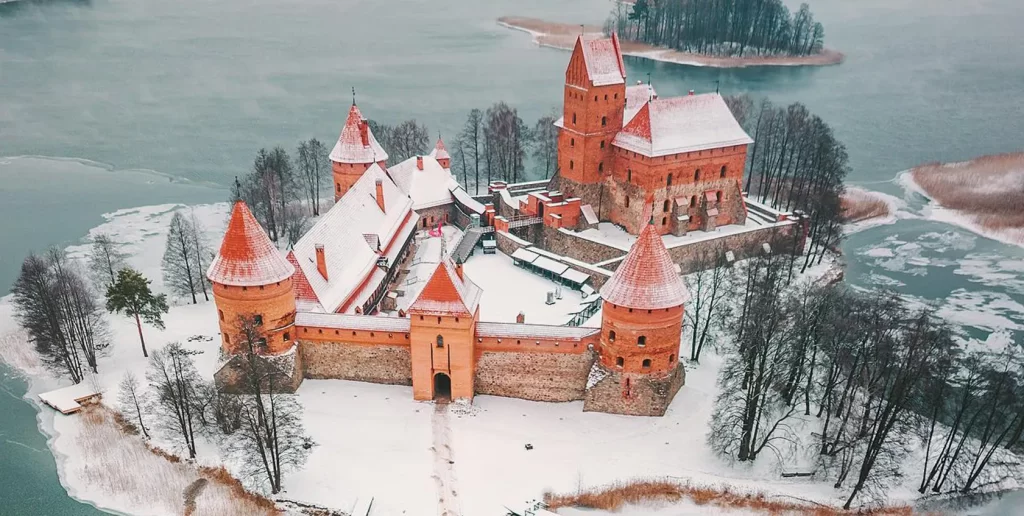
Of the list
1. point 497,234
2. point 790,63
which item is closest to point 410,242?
point 497,234

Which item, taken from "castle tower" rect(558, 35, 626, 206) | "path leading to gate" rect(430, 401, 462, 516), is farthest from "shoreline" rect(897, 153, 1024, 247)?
"path leading to gate" rect(430, 401, 462, 516)

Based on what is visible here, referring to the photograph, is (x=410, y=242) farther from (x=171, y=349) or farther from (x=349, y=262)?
(x=171, y=349)

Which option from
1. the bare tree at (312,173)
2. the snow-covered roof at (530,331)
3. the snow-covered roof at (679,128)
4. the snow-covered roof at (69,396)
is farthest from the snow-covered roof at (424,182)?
the snow-covered roof at (69,396)

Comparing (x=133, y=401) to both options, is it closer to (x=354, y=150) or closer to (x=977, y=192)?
(x=354, y=150)

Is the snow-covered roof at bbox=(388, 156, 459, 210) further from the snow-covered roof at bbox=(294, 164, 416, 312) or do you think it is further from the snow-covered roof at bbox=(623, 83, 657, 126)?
the snow-covered roof at bbox=(623, 83, 657, 126)

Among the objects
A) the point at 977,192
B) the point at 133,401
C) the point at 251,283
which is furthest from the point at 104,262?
the point at 977,192

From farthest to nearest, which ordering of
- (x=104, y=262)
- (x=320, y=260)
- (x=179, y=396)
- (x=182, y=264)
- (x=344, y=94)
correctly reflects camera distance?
(x=344, y=94) → (x=104, y=262) → (x=182, y=264) → (x=320, y=260) → (x=179, y=396)
